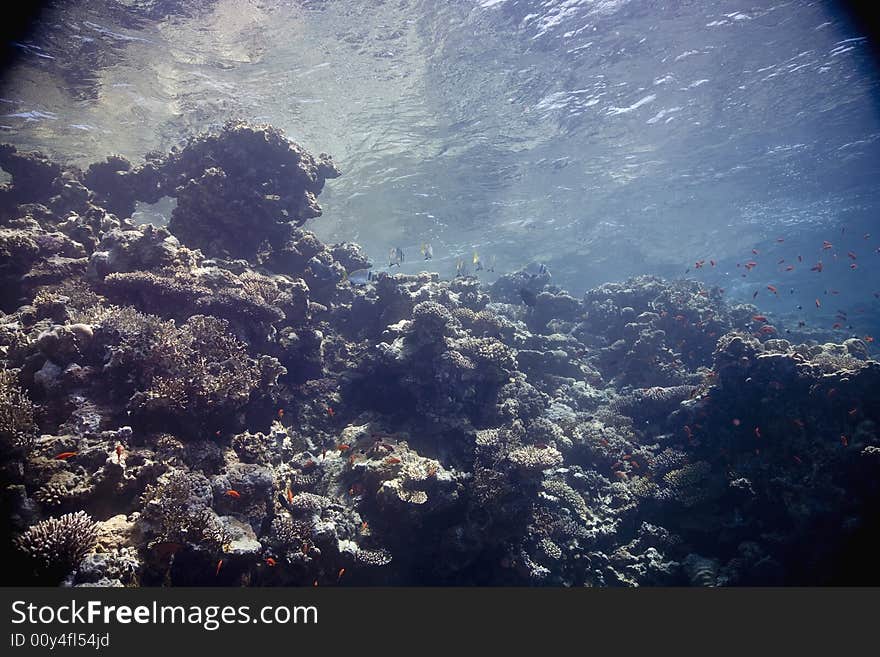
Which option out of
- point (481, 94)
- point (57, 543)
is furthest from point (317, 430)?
point (481, 94)

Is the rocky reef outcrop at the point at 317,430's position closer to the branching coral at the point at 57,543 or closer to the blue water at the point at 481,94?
the branching coral at the point at 57,543

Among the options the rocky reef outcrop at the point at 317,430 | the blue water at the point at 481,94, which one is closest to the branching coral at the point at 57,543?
the rocky reef outcrop at the point at 317,430

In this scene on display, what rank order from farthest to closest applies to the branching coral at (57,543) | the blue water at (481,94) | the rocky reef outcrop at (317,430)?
the blue water at (481,94) < the rocky reef outcrop at (317,430) < the branching coral at (57,543)

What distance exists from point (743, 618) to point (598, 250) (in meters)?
48.6

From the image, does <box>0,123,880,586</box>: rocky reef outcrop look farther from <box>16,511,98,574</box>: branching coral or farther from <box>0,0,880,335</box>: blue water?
<box>0,0,880,335</box>: blue water

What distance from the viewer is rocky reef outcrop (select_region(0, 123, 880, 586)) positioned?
548 cm

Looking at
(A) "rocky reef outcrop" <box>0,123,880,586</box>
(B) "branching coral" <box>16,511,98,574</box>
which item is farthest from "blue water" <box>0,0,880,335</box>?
(B) "branching coral" <box>16,511,98,574</box>

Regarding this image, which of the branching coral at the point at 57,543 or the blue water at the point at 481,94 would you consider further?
the blue water at the point at 481,94

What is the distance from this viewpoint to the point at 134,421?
20.9 feet

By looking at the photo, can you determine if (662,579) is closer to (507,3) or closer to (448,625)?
(448,625)

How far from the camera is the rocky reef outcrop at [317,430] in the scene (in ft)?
18.0

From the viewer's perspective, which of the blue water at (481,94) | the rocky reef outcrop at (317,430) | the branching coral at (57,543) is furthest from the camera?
the blue water at (481,94)

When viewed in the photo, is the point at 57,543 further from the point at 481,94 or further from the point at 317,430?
the point at 481,94

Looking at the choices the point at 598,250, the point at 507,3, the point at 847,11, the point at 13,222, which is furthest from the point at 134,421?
the point at 598,250
